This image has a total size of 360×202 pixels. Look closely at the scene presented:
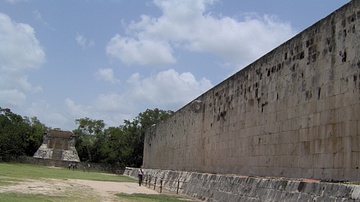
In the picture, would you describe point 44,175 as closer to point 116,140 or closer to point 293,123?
point 293,123

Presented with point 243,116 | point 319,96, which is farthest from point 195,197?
point 319,96

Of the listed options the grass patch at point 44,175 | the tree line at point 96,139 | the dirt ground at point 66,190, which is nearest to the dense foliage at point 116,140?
the tree line at point 96,139

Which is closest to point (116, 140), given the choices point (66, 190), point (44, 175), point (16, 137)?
point (16, 137)

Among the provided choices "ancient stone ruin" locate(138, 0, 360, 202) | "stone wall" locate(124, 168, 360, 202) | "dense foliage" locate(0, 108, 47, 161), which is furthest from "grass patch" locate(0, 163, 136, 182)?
"dense foliage" locate(0, 108, 47, 161)

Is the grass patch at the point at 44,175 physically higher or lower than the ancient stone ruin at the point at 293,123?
lower

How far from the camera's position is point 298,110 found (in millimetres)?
9891

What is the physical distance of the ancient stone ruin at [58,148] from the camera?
5934 cm

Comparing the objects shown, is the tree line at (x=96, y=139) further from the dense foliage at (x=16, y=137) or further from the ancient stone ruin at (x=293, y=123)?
the ancient stone ruin at (x=293, y=123)

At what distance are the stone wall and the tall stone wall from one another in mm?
822

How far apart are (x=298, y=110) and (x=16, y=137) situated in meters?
55.0

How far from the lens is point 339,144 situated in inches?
316

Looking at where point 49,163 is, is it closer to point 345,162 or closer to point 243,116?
point 243,116

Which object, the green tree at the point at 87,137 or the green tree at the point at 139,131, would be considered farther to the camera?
the green tree at the point at 87,137

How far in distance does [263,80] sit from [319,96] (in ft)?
10.4
